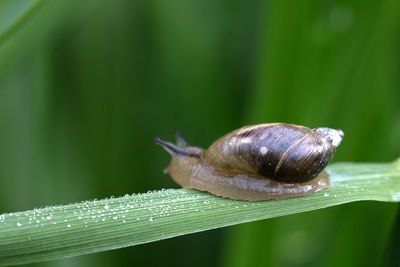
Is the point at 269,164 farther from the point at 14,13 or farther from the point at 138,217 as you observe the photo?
the point at 14,13

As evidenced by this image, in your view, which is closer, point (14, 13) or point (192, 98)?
point (14, 13)

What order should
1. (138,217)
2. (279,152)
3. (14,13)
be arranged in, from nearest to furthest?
(138,217)
(14,13)
(279,152)

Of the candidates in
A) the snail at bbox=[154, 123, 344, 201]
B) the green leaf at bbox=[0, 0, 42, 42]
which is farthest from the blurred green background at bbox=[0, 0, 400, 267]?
the snail at bbox=[154, 123, 344, 201]

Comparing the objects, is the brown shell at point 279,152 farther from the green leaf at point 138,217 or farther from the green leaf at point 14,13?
the green leaf at point 14,13

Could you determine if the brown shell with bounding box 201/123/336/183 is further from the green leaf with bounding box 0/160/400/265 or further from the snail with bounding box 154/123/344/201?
the green leaf with bounding box 0/160/400/265

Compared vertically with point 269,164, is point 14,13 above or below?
above

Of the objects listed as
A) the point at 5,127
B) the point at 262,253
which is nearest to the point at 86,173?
the point at 5,127

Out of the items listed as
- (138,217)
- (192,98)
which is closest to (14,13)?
(138,217)
